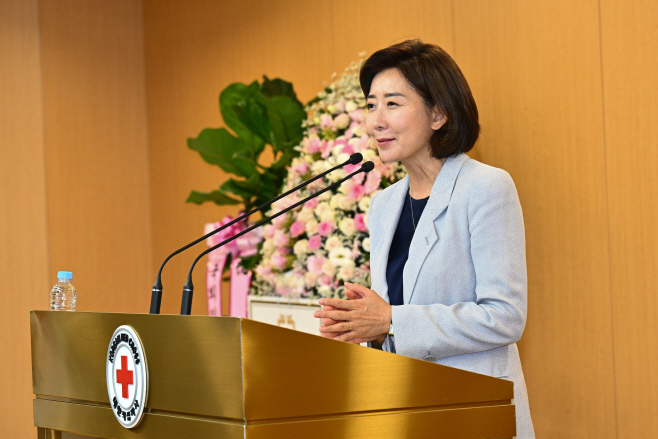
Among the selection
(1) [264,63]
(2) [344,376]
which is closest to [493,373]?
(2) [344,376]

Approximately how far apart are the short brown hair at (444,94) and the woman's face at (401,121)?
0.06 ft

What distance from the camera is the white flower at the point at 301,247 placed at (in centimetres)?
277

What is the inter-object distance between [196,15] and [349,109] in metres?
2.47

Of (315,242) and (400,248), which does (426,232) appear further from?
(315,242)

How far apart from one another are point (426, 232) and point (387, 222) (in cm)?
23

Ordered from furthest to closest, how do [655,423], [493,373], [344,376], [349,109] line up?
[349,109]
[655,423]
[493,373]
[344,376]

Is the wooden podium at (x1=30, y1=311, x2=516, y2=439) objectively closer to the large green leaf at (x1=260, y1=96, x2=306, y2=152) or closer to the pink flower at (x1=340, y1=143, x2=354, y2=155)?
the pink flower at (x1=340, y1=143, x2=354, y2=155)

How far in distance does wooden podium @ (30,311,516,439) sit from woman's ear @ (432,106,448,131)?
0.76m

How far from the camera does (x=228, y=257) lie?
11.2ft

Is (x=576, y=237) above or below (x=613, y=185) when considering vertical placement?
below

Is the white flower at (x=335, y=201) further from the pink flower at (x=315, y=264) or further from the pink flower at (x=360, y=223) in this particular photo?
the pink flower at (x=315, y=264)

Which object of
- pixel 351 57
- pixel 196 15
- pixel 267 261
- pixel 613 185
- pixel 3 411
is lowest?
pixel 3 411

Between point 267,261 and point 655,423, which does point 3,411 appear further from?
point 655,423

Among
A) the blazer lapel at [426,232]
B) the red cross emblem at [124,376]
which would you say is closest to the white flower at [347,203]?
the blazer lapel at [426,232]
